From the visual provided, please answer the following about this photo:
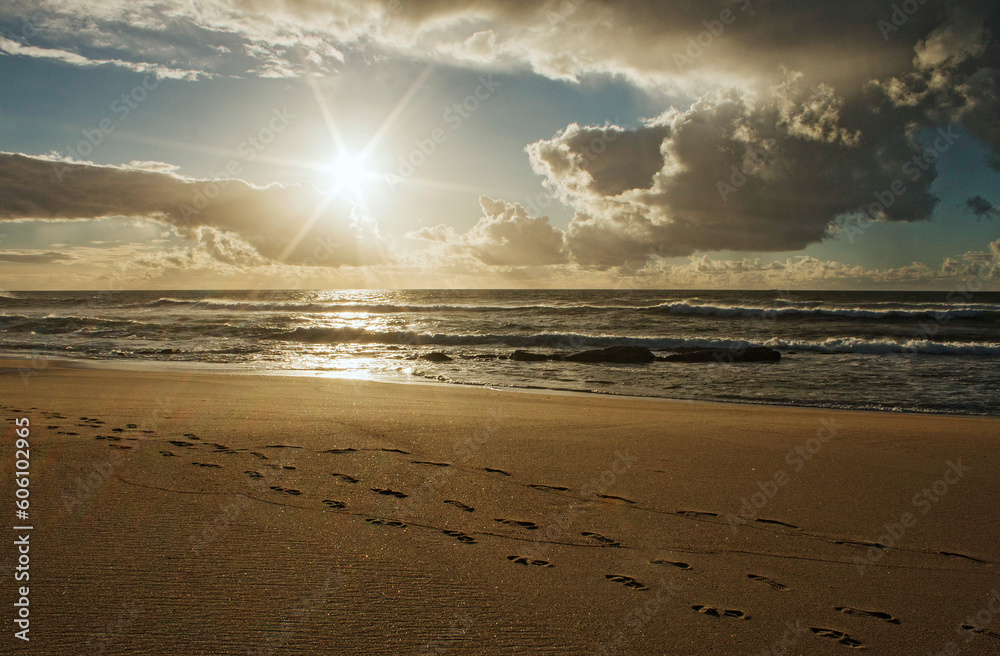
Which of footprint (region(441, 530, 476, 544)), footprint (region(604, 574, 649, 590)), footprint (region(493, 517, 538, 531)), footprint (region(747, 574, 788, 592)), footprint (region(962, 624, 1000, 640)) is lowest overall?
footprint (region(962, 624, 1000, 640))

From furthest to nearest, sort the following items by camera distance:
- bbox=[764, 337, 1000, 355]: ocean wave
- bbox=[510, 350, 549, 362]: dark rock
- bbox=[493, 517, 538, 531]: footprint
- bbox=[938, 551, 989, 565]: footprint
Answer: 1. bbox=[764, 337, 1000, 355]: ocean wave
2. bbox=[510, 350, 549, 362]: dark rock
3. bbox=[493, 517, 538, 531]: footprint
4. bbox=[938, 551, 989, 565]: footprint

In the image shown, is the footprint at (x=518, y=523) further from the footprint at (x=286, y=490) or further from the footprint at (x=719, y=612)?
the footprint at (x=286, y=490)

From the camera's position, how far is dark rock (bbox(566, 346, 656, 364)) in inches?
667

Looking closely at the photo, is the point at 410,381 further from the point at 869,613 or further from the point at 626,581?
the point at 869,613

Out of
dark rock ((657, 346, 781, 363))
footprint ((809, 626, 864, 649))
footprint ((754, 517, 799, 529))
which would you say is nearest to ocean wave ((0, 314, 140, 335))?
dark rock ((657, 346, 781, 363))

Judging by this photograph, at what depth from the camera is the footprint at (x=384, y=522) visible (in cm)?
346

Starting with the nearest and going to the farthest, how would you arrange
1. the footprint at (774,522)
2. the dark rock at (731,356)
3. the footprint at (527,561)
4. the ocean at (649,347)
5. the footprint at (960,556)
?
the footprint at (527,561) → the footprint at (960,556) → the footprint at (774,522) → the ocean at (649,347) → the dark rock at (731,356)

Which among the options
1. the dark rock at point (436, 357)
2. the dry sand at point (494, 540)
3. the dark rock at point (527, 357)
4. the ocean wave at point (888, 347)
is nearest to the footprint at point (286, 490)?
the dry sand at point (494, 540)

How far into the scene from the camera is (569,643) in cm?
235

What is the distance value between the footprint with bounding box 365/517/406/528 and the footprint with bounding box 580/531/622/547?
115 centimetres

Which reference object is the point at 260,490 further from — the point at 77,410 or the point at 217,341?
the point at 217,341

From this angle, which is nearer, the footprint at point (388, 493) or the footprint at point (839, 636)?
the footprint at point (839, 636)

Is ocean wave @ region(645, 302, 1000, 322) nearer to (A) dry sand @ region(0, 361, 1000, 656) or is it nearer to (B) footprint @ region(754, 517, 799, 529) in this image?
(A) dry sand @ region(0, 361, 1000, 656)

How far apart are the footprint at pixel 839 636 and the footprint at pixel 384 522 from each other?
2.27 meters
